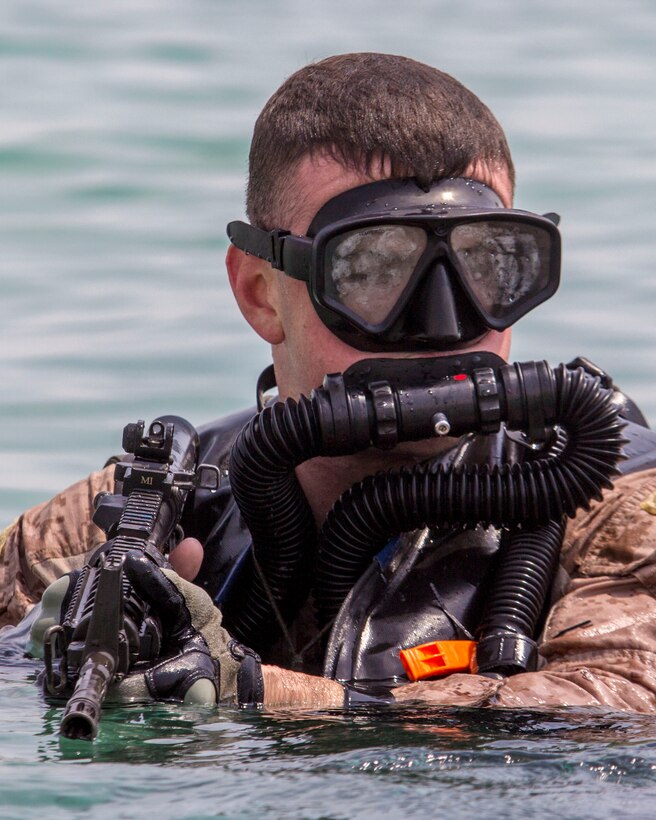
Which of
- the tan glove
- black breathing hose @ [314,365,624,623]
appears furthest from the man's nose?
the tan glove

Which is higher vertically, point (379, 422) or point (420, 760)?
point (379, 422)

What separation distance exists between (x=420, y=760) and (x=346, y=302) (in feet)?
3.98

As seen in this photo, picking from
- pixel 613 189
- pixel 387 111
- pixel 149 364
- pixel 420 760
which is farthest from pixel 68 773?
pixel 613 189

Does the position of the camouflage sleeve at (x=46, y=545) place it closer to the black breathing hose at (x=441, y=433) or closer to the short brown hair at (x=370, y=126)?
the black breathing hose at (x=441, y=433)

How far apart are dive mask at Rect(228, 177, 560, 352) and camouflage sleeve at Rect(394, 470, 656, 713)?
1.63 feet

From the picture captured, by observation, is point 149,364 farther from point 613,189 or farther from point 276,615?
point 276,615

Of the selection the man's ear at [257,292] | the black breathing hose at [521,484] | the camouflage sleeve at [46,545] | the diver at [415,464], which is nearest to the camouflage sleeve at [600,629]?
the diver at [415,464]

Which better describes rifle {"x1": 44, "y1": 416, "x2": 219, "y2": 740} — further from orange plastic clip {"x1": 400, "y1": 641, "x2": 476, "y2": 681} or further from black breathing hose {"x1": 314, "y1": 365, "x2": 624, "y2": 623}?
orange plastic clip {"x1": 400, "y1": 641, "x2": 476, "y2": 681}

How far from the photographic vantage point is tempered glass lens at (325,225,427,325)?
11.4 ft

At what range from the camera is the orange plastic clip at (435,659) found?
3309mm

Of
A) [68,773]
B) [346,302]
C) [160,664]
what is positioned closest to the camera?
[68,773]

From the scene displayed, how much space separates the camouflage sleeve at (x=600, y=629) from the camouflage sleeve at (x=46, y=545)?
122cm

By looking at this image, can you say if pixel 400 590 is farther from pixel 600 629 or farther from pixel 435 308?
pixel 435 308

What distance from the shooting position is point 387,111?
3.64 m
